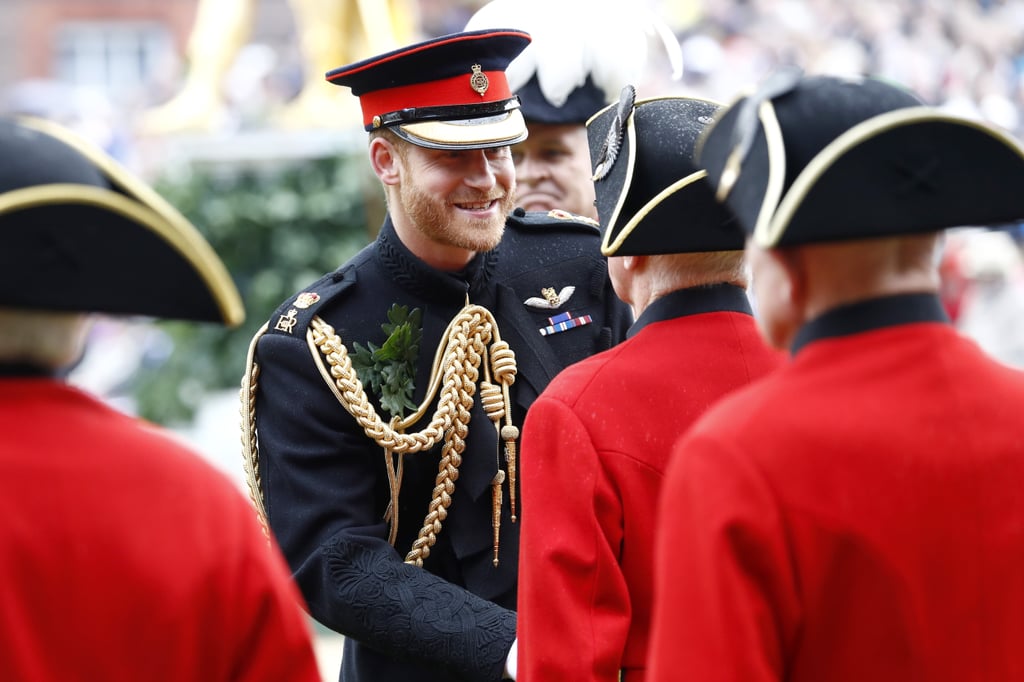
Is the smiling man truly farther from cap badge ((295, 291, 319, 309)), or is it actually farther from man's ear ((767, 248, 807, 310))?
man's ear ((767, 248, 807, 310))

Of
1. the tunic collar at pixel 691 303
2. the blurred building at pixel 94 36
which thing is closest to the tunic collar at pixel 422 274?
the tunic collar at pixel 691 303

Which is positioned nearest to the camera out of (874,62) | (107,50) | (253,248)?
(253,248)

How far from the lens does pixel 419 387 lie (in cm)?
376

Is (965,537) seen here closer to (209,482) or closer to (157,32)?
(209,482)

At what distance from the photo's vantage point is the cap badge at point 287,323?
3.71 meters

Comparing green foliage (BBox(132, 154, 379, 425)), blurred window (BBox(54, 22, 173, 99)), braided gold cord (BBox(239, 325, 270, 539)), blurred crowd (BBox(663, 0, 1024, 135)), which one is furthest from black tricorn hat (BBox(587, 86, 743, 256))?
blurred window (BBox(54, 22, 173, 99))

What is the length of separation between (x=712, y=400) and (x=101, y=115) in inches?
611

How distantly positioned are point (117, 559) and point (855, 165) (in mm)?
1133

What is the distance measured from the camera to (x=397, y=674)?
3.68 m

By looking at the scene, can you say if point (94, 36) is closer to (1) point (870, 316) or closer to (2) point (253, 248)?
(2) point (253, 248)

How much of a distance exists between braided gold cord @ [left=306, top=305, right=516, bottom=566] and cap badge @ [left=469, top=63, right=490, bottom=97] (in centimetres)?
51

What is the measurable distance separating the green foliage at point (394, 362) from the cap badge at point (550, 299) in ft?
1.03

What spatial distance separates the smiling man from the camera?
350 centimetres

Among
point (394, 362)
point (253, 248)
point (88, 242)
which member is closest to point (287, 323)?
point (394, 362)
